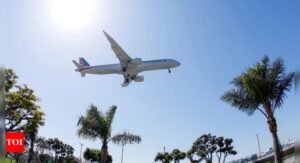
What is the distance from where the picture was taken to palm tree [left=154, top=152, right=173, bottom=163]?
3184 inches

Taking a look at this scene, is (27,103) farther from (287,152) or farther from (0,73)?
(0,73)

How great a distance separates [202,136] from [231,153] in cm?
713

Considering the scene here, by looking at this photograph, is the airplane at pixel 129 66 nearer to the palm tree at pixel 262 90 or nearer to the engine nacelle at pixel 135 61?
the engine nacelle at pixel 135 61

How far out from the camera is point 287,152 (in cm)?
2956

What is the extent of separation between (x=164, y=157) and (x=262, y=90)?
65.4 metres

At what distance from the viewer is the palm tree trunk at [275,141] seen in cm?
1676

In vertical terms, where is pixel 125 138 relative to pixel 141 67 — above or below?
below

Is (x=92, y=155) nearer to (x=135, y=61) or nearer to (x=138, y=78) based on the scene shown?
(x=138, y=78)

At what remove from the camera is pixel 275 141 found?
56.4ft

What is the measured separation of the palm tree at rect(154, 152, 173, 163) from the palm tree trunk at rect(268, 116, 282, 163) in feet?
214

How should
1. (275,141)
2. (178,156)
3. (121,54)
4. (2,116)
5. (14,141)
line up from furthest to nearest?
(178,156)
(121,54)
(275,141)
(14,141)
(2,116)

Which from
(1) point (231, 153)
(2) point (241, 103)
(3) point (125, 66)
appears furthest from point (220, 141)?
(2) point (241, 103)

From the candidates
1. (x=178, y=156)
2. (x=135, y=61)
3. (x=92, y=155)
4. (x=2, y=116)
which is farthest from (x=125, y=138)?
(x=92, y=155)

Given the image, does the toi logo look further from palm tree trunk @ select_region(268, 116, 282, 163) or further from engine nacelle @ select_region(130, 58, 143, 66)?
engine nacelle @ select_region(130, 58, 143, 66)
